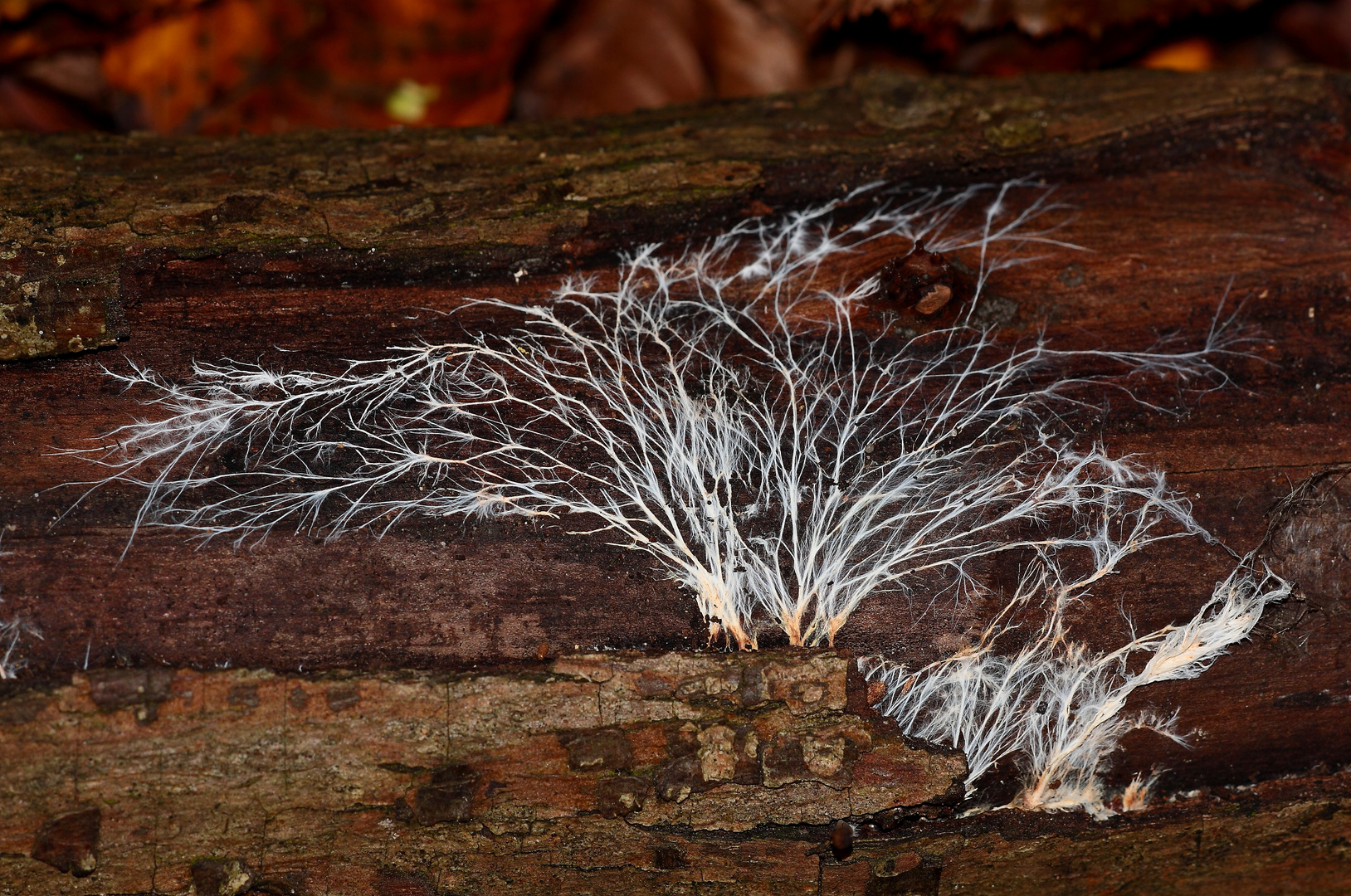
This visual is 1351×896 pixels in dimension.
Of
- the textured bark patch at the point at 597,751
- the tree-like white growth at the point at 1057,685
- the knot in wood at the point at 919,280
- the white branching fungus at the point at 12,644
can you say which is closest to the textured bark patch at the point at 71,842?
the white branching fungus at the point at 12,644

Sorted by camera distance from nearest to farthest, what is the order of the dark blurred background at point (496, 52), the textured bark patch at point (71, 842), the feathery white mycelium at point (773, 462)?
the textured bark patch at point (71, 842) → the feathery white mycelium at point (773, 462) → the dark blurred background at point (496, 52)

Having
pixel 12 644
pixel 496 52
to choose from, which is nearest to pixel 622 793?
pixel 12 644

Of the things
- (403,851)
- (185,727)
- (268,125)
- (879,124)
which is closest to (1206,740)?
(879,124)

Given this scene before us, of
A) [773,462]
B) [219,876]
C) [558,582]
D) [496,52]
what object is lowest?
[219,876]

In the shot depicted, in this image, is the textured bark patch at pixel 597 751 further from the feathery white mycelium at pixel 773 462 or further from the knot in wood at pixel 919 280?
the knot in wood at pixel 919 280

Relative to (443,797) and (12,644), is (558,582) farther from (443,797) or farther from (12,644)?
(12,644)

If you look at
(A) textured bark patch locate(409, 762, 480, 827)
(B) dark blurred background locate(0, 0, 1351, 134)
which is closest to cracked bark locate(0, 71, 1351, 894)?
(A) textured bark patch locate(409, 762, 480, 827)

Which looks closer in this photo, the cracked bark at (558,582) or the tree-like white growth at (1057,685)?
the cracked bark at (558,582)
